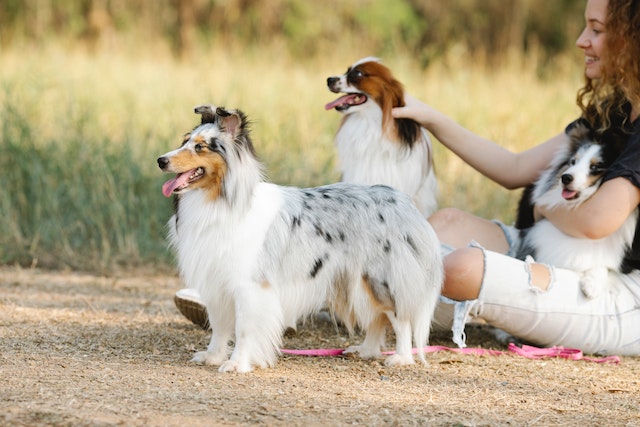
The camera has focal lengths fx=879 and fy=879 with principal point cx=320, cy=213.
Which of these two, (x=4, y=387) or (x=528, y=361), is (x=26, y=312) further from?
(x=528, y=361)

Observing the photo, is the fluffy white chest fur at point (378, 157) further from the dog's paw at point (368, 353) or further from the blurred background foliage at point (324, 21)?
the blurred background foliage at point (324, 21)

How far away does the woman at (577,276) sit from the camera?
3.90m

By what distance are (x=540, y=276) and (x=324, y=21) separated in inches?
488

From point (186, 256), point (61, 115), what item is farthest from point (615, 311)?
point (61, 115)

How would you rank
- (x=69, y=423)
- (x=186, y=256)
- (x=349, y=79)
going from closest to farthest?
(x=69, y=423) < (x=186, y=256) < (x=349, y=79)

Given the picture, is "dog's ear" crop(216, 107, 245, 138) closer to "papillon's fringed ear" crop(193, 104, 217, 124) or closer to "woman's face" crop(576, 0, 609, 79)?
"papillon's fringed ear" crop(193, 104, 217, 124)

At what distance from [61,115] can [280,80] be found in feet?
9.75

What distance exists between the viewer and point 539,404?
3281 mm

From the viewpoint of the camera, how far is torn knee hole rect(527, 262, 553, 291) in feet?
13.2

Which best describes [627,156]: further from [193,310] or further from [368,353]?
[193,310]

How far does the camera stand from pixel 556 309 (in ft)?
13.3

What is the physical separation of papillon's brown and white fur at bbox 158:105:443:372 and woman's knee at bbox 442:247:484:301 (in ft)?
0.73

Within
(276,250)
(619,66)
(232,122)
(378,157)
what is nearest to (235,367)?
(276,250)

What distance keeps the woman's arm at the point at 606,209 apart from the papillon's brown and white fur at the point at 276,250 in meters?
0.71
